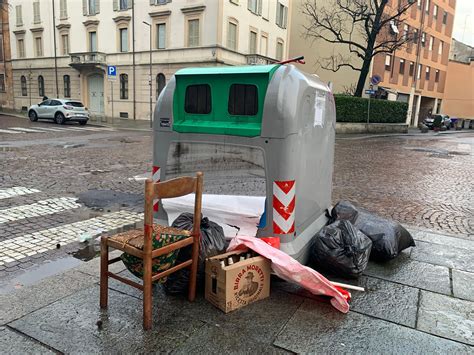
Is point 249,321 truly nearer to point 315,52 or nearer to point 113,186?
point 113,186

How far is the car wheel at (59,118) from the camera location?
24.3 m

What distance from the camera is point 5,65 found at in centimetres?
4056

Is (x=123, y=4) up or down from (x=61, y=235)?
up

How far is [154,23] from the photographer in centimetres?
3022

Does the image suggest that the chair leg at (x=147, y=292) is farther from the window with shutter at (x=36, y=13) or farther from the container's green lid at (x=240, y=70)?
the window with shutter at (x=36, y=13)

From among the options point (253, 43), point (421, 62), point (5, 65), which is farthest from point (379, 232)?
point (5, 65)

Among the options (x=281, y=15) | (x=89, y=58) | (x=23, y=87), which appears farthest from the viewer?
(x=23, y=87)

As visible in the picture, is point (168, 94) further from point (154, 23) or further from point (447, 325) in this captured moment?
point (154, 23)

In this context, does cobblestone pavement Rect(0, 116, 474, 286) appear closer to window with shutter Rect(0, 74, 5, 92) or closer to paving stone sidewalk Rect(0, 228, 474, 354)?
paving stone sidewalk Rect(0, 228, 474, 354)

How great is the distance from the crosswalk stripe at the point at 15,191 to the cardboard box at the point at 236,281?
16.5 ft

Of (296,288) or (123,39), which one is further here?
(123,39)

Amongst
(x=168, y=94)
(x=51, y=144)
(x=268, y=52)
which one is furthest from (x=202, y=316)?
(x=268, y=52)

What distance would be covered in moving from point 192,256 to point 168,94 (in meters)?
1.63

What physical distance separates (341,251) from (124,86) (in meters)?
31.4
